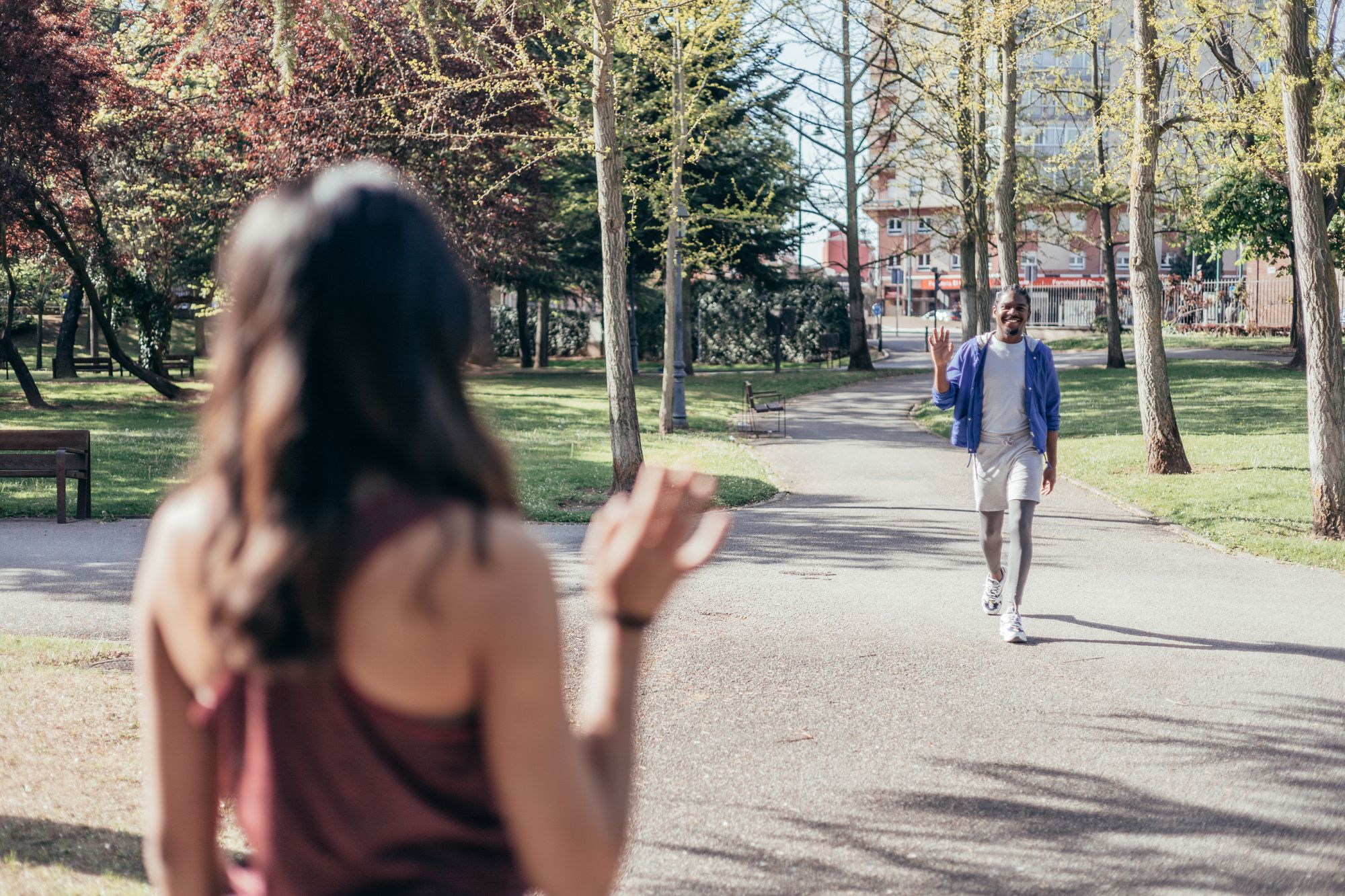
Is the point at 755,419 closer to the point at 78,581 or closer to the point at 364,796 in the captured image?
the point at 78,581

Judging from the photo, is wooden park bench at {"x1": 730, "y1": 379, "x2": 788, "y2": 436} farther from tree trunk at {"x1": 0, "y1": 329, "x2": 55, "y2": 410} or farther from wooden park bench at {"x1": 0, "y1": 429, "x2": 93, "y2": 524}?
tree trunk at {"x1": 0, "y1": 329, "x2": 55, "y2": 410}

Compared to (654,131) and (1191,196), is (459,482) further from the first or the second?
(1191,196)

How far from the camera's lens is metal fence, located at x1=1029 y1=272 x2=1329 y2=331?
4206cm

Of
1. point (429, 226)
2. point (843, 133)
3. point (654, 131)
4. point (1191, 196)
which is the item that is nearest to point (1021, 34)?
point (654, 131)

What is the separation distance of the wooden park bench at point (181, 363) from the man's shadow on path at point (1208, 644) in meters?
25.5

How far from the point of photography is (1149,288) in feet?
47.3

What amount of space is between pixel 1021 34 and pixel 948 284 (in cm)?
6188

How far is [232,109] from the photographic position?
23.3 meters

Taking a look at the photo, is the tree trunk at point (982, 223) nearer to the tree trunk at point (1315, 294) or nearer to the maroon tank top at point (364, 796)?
the tree trunk at point (1315, 294)

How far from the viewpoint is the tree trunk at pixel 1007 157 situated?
17094mm

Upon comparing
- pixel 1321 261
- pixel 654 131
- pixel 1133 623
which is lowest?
pixel 1133 623

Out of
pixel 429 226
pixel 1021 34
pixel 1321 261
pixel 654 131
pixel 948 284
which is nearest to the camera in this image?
pixel 429 226

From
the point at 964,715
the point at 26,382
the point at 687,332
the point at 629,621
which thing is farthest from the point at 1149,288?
the point at 687,332

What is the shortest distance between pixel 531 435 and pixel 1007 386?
41.3 ft
